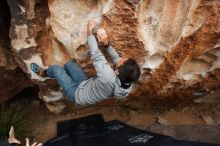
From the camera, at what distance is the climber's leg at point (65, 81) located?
5.26 metres

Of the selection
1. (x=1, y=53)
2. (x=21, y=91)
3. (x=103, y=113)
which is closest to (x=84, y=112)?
(x=103, y=113)

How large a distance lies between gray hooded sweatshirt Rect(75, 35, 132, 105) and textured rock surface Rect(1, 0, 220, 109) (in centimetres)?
44

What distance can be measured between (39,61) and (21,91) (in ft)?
5.80

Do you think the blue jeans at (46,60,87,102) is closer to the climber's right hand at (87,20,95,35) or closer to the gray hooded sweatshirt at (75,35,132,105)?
the gray hooded sweatshirt at (75,35,132,105)

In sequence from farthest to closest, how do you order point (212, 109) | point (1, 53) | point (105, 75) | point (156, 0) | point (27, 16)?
point (212, 109) → point (1, 53) → point (27, 16) → point (156, 0) → point (105, 75)

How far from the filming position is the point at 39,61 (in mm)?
5852

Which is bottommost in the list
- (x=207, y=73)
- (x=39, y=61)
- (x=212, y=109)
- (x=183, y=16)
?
(x=212, y=109)

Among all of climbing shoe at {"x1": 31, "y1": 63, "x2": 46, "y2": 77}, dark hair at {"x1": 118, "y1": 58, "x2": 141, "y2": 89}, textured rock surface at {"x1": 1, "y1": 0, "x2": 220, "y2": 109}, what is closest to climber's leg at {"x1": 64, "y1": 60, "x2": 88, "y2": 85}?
textured rock surface at {"x1": 1, "y1": 0, "x2": 220, "y2": 109}

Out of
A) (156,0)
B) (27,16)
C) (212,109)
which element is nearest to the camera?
(156,0)

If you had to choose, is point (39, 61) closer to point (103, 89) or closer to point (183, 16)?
point (103, 89)

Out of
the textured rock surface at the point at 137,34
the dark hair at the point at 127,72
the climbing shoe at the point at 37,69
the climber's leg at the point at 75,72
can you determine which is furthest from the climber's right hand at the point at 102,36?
the climbing shoe at the point at 37,69

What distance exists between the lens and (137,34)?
17.5 ft

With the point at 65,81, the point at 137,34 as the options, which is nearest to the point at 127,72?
the point at 137,34

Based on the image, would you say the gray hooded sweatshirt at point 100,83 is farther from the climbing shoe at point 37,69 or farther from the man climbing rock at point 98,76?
the climbing shoe at point 37,69
